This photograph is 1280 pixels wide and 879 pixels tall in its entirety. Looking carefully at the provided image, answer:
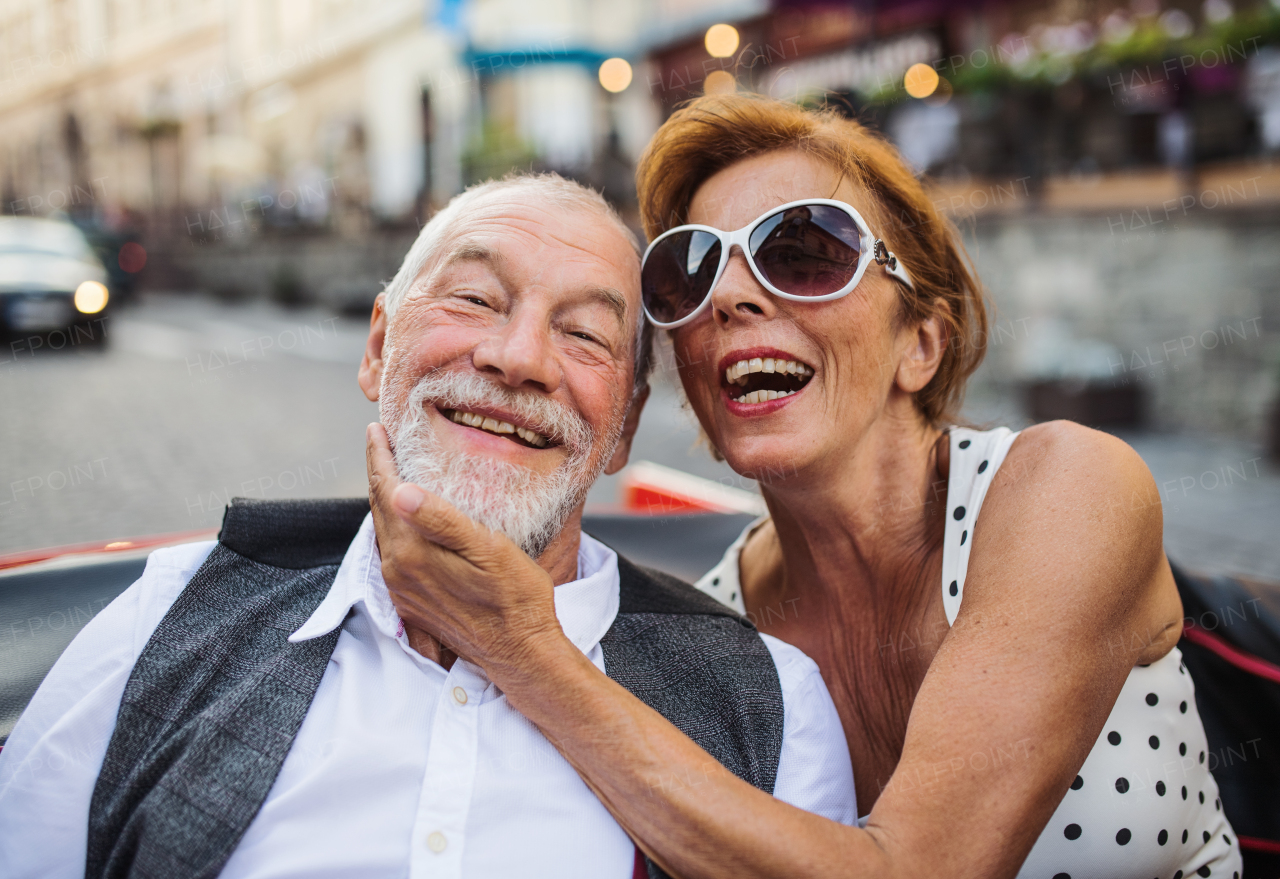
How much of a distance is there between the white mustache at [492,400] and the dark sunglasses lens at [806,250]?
0.63m

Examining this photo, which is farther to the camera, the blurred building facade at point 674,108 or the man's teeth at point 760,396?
the blurred building facade at point 674,108

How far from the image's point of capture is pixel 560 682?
158cm

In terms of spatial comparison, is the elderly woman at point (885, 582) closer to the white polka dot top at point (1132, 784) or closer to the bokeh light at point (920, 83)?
the white polka dot top at point (1132, 784)

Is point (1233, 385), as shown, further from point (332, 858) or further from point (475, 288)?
point (332, 858)

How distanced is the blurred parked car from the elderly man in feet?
39.7

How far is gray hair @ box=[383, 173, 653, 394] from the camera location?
2111 millimetres

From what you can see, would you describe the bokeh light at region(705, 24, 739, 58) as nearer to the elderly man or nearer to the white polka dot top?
the elderly man

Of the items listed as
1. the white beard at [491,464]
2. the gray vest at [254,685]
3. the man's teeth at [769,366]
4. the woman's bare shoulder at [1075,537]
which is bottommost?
the gray vest at [254,685]

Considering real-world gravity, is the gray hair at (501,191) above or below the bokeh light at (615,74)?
below

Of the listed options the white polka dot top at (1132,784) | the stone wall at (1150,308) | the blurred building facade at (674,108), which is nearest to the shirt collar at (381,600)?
the white polka dot top at (1132,784)

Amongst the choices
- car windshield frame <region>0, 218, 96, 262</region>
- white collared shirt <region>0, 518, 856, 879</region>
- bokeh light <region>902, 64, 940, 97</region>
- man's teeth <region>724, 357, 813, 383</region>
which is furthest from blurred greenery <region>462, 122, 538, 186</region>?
white collared shirt <region>0, 518, 856, 879</region>

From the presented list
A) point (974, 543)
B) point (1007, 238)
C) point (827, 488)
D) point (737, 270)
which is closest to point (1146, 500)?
point (974, 543)

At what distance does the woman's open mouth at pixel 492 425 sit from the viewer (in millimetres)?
1871

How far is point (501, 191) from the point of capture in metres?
2.17
